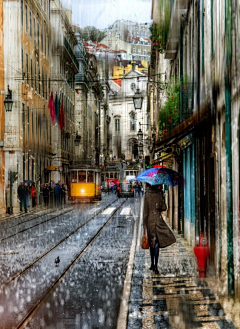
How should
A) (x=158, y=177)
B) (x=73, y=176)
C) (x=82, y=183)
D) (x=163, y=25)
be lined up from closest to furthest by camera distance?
(x=158, y=177), (x=163, y=25), (x=82, y=183), (x=73, y=176)

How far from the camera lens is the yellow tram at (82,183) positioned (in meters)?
44.3

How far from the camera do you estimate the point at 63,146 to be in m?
57.3

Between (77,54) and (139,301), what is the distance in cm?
6846

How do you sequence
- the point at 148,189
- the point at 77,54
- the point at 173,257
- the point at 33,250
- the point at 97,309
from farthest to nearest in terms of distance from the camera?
the point at 77,54, the point at 33,250, the point at 173,257, the point at 148,189, the point at 97,309

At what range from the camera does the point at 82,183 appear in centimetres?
4444

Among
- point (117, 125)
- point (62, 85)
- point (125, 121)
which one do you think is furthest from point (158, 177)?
point (117, 125)

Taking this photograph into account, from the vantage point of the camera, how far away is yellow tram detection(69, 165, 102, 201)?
44312mm

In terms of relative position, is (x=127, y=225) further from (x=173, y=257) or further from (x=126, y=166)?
(x=126, y=166)

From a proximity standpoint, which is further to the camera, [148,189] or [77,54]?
[77,54]

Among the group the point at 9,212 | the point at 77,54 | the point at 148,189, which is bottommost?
the point at 9,212

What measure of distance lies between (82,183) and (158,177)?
110ft

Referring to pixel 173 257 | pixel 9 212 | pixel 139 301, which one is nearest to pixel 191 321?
pixel 139 301

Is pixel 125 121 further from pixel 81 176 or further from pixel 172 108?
pixel 172 108

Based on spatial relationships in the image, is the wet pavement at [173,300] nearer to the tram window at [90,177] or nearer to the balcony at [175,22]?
the balcony at [175,22]
